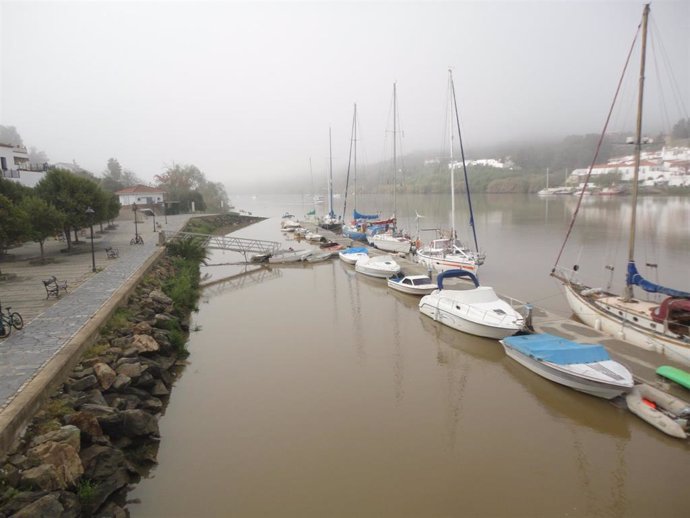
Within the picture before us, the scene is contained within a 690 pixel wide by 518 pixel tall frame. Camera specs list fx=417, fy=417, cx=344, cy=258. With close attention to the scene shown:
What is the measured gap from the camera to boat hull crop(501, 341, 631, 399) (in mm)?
11406

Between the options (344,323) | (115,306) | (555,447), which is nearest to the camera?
(555,447)

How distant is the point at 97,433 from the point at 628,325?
16422 millimetres

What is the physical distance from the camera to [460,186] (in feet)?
570

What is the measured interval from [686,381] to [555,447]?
478cm

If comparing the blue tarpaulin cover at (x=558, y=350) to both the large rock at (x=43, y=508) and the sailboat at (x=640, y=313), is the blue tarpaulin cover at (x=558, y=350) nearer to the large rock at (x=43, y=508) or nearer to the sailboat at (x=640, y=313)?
the sailboat at (x=640, y=313)

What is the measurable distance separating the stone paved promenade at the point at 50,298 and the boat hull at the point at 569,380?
1365cm

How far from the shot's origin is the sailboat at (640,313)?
13281 millimetres

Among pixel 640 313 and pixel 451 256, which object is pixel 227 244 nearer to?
pixel 451 256

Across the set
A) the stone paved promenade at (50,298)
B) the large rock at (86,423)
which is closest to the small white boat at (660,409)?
the large rock at (86,423)

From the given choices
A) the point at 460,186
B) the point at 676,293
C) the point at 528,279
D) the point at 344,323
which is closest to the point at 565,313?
the point at 676,293

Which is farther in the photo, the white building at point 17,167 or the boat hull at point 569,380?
the white building at point 17,167

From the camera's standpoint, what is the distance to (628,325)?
48.4ft

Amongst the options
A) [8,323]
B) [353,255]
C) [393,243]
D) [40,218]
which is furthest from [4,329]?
[393,243]

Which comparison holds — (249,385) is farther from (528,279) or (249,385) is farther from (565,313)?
(528,279)
